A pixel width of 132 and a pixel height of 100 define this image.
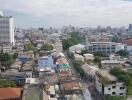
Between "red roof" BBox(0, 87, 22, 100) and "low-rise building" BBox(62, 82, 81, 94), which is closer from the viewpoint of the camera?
"red roof" BBox(0, 87, 22, 100)

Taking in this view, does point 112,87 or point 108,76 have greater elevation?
point 108,76

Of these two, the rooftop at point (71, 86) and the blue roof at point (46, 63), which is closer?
the rooftop at point (71, 86)

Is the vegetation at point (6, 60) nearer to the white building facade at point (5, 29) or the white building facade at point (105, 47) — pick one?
the white building facade at point (5, 29)

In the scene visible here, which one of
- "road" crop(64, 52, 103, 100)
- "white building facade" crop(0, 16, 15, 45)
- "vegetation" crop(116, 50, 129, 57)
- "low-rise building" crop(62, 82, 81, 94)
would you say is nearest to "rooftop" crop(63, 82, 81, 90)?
"low-rise building" crop(62, 82, 81, 94)

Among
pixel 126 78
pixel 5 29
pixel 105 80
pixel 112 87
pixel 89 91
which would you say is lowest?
pixel 89 91

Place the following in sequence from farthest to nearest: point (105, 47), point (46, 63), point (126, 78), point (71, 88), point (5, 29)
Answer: point (5, 29) → point (105, 47) → point (46, 63) → point (71, 88) → point (126, 78)

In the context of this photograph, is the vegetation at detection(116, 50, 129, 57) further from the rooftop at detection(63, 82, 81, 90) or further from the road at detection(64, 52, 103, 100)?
the rooftop at detection(63, 82, 81, 90)

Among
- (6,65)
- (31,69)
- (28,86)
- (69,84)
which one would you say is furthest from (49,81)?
(6,65)

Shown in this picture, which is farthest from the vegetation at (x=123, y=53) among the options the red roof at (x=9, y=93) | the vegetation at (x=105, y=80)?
the red roof at (x=9, y=93)

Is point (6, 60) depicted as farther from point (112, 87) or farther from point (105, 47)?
point (112, 87)

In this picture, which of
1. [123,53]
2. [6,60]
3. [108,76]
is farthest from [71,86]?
[123,53]

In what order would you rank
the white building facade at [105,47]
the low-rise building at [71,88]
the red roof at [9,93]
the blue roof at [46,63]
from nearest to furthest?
the red roof at [9,93]
the low-rise building at [71,88]
the blue roof at [46,63]
the white building facade at [105,47]
